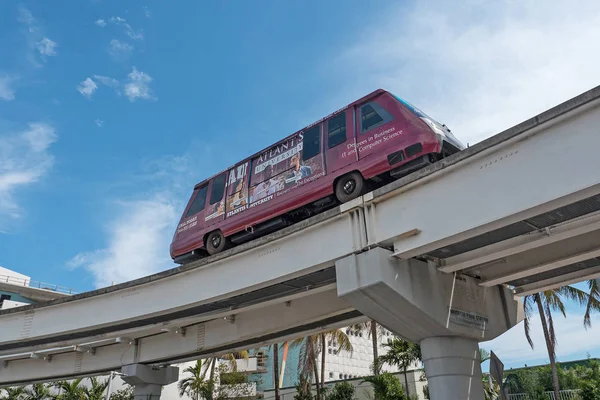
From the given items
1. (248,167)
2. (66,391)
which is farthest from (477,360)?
(66,391)

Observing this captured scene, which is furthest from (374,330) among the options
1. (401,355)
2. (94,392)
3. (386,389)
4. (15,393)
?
(15,393)

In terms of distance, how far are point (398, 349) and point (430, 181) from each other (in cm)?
1901

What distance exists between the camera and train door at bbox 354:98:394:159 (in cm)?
1101

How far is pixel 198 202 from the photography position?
50.2 feet

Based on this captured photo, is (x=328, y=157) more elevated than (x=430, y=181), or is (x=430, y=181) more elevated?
(x=328, y=157)

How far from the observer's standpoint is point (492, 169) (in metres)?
8.37

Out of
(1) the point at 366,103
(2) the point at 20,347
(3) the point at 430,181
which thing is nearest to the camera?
(3) the point at 430,181

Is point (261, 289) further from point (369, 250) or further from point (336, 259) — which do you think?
point (369, 250)

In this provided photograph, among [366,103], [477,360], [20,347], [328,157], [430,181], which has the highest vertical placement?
[366,103]

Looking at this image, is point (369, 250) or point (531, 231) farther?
point (369, 250)

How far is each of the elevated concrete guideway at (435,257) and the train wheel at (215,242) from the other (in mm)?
1118

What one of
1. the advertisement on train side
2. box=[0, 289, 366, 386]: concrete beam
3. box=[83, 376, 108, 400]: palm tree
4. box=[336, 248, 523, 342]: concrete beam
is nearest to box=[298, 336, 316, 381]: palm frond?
box=[83, 376, 108, 400]: palm tree

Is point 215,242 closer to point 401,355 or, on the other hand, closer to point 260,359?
point 401,355

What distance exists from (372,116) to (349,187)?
1731 millimetres
